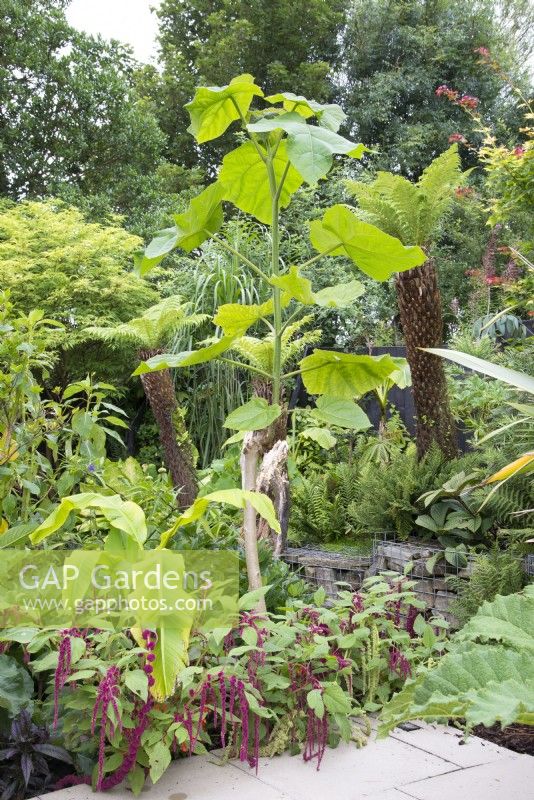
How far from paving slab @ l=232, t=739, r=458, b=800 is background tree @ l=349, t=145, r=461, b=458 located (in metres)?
2.32

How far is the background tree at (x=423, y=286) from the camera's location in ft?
14.6

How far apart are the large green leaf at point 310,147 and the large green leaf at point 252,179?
352mm

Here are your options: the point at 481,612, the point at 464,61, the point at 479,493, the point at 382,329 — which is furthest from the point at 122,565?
the point at 464,61

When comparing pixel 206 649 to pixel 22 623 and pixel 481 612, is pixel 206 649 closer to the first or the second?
pixel 22 623

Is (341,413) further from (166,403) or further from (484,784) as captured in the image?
(166,403)

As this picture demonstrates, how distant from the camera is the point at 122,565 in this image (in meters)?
2.37

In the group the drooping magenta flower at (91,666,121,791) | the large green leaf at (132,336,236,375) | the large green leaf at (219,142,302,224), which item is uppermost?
the large green leaf at (219,142,302,224)

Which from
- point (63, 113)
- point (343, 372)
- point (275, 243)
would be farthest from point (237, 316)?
point (63, 113)

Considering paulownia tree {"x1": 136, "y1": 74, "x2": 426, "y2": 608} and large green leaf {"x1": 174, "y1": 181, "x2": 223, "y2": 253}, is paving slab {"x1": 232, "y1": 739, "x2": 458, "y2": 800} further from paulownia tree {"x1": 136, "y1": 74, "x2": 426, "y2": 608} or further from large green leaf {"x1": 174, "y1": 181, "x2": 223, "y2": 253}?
large green leaf {"x1": 174, "y1": 181, "x2": 223, "y2": 253}

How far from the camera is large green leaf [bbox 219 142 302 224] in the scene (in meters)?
2.83

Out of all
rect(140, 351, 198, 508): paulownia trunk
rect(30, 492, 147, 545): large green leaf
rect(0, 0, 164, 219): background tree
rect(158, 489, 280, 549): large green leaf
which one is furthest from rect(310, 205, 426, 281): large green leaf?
rect(0, 0, 164, 219): background tree

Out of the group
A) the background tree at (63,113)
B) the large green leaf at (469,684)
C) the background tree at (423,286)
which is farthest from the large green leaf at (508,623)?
the background tree at (63,113)

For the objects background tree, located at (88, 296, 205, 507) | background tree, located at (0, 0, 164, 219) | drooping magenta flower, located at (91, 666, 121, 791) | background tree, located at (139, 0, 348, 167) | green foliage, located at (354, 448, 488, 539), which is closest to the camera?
drooping magenta flower, located at (91, 666, 121, 791)

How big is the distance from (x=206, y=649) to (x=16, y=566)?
69 centimetres
